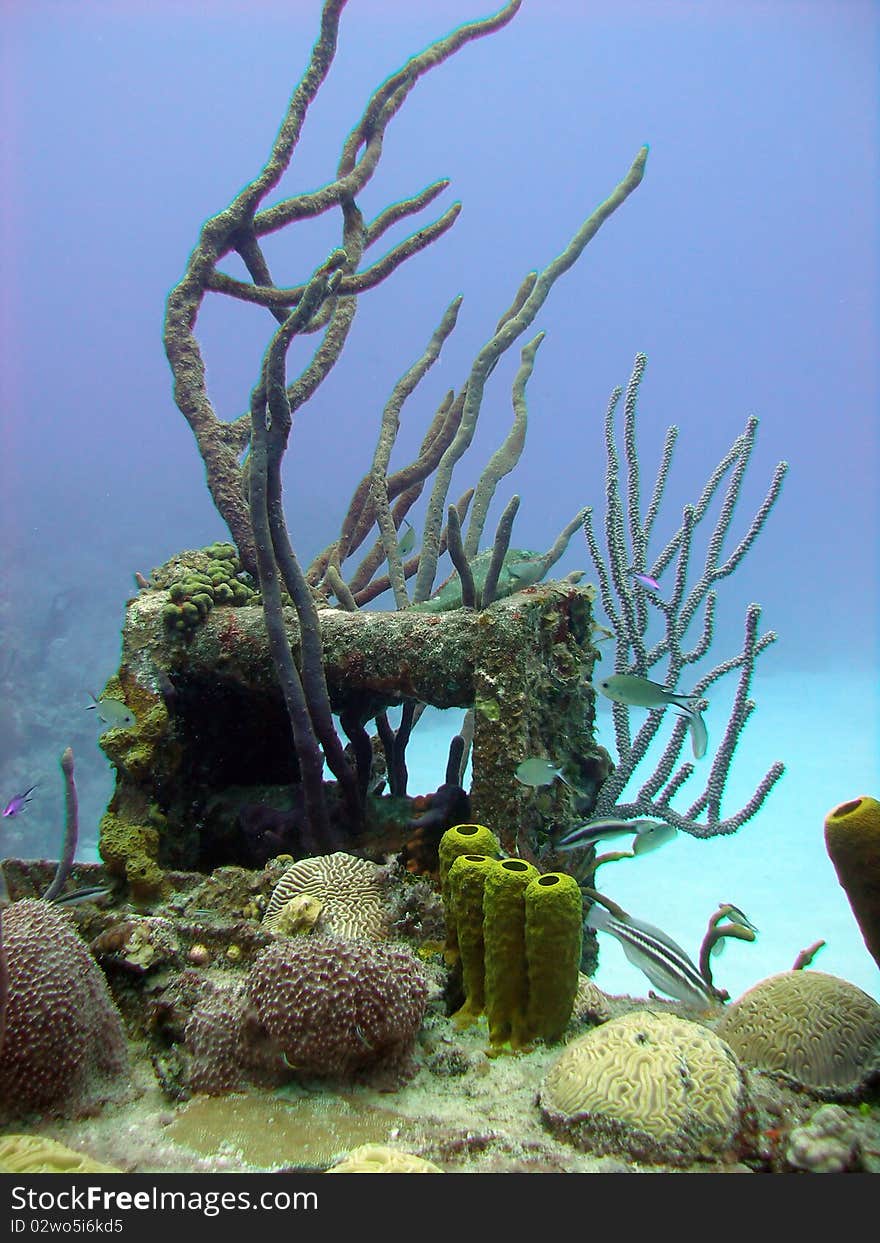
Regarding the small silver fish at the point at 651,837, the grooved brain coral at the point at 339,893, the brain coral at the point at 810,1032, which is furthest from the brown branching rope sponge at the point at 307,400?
the brain coral at the point at 810,1032

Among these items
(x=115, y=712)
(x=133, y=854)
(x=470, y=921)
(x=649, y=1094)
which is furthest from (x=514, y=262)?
(x=649, y=1094)

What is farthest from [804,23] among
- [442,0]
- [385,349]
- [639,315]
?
[385,349]

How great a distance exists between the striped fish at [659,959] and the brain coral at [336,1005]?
1.01m

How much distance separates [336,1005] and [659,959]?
1.43 m

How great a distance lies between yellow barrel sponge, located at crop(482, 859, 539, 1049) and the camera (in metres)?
2.03

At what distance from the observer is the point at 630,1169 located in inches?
62.0

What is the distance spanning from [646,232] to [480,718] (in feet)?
275

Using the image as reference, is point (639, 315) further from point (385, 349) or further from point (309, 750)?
point (309, 750)

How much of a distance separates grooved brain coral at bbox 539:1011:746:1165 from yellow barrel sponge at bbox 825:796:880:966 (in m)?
0.56

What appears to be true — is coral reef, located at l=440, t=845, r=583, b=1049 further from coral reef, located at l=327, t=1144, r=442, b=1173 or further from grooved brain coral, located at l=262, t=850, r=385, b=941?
coral reef, located at l=327, t=1144, r=442, b=1173

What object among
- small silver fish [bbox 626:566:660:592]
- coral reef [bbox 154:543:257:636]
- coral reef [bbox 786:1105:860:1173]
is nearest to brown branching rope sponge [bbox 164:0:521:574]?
coral reef [bbox 154:543:257:636]

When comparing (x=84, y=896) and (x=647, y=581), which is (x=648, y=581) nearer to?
(x=647, y=581)

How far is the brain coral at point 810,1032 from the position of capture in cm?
190

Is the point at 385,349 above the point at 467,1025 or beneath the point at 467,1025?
above
